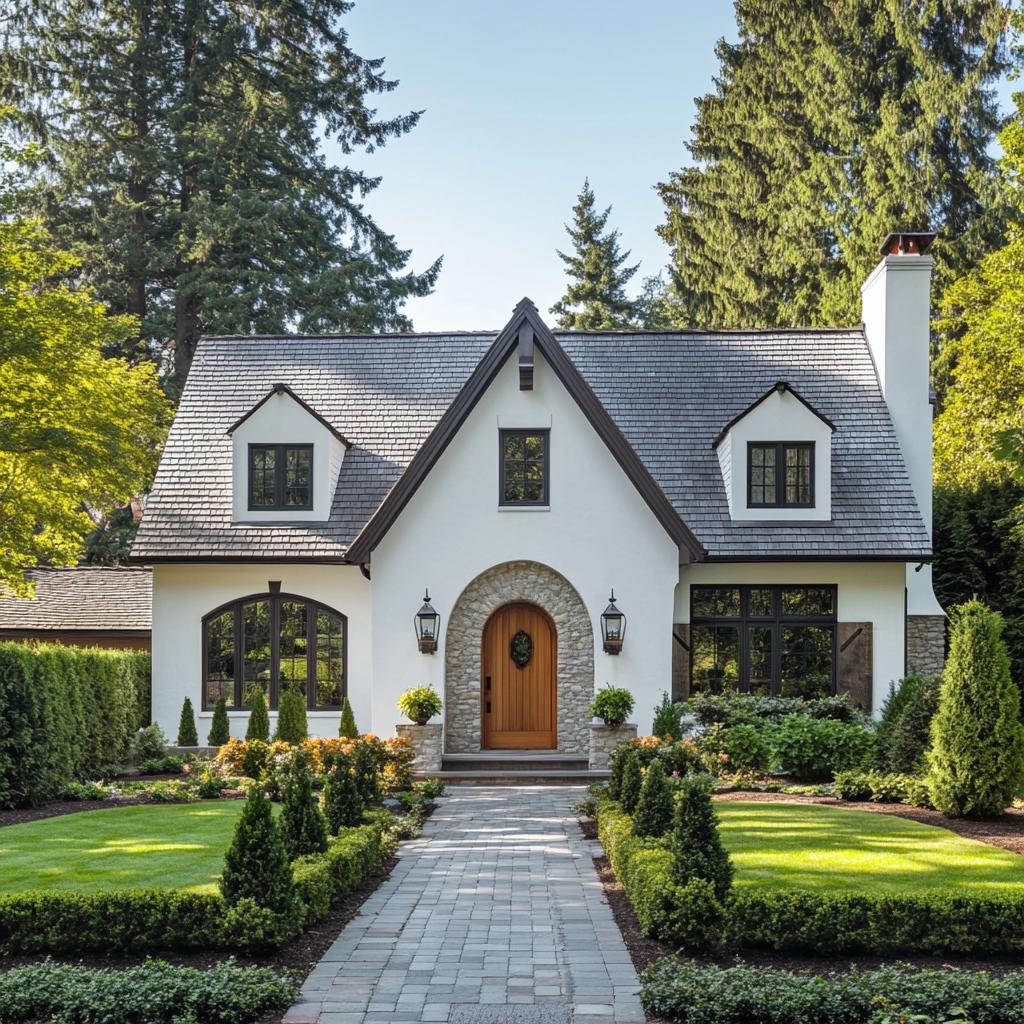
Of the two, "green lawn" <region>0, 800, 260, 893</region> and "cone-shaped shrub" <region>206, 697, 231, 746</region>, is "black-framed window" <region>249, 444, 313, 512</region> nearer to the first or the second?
"cone-shaped shrub" <region>206, 697, 231, 746</region>

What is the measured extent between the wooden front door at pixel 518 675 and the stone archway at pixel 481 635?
0.31m

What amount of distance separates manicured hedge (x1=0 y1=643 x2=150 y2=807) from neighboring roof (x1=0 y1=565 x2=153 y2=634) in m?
4.76

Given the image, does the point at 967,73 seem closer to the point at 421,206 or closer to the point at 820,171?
the point at 820,171

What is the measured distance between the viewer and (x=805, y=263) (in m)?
34.6

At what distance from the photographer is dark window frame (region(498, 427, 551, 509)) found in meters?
19.2

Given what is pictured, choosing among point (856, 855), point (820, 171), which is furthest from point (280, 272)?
point (856, 855)

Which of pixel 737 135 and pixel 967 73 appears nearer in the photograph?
pixel 967 73

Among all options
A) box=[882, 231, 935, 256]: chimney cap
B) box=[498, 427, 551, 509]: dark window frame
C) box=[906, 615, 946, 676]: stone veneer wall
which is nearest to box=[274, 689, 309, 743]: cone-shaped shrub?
box=[498, 427, 551, 509]: dark window frame

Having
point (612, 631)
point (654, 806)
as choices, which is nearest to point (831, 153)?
point (612, 631)

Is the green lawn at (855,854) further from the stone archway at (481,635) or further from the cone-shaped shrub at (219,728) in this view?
the cone-shaped shrub at (219,728)

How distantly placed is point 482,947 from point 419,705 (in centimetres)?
993

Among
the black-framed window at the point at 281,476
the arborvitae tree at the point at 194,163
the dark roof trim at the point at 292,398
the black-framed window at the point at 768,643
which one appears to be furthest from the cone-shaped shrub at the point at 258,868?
the arborvitae tree at the point at 194,163

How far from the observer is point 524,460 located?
763 inches

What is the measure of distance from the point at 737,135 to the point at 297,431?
2420 centimetres
